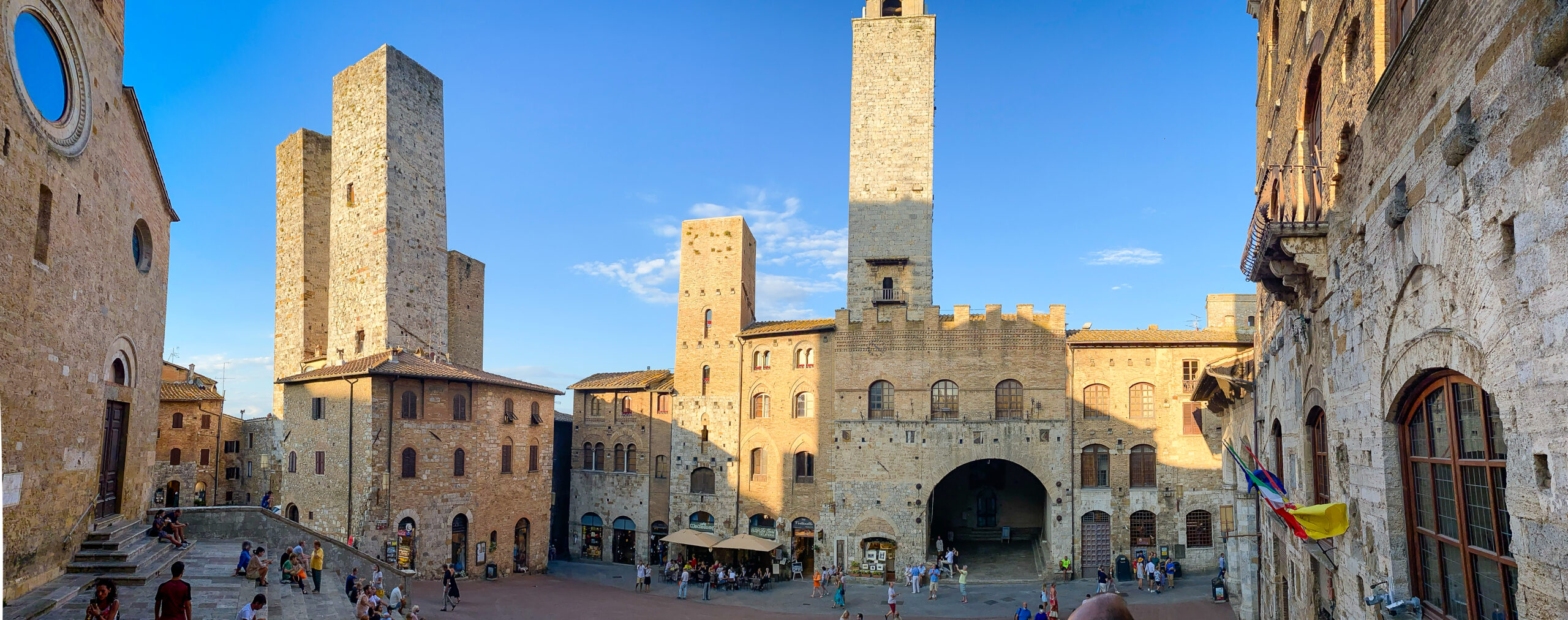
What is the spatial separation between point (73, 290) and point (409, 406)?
621 inches

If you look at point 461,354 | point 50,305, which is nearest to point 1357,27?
point 50,305

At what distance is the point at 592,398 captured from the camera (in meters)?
38.6

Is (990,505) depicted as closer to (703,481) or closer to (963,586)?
(963,586)

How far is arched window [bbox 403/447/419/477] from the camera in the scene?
28.0 m

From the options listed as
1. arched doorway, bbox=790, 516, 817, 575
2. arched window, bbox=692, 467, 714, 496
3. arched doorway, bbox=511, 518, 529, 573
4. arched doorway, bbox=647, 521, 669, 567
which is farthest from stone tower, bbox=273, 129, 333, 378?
arched doorway, bbox=790, 516, 817, 575

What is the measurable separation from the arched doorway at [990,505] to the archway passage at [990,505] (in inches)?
1.0

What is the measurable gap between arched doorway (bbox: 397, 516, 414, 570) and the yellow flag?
2601 cm

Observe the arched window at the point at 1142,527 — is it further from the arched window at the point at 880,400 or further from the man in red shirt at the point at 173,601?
the man in red shirt at the point at 173,601

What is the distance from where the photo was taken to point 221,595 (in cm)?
1554

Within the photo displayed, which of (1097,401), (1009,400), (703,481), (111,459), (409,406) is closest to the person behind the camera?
(111,459)

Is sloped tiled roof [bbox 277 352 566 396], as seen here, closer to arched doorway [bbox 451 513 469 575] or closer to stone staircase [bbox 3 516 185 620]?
arched doorway [bbox 451 513 469 575]

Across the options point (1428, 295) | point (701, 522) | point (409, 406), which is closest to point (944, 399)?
point (701, 522)

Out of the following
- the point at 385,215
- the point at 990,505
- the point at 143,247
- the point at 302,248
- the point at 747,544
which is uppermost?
the point at 385,215

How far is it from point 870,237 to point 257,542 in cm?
2230
